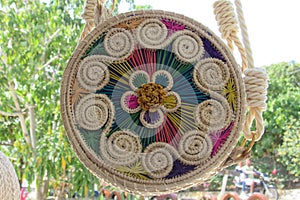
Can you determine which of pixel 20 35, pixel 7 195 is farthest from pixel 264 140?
pixel 7 195

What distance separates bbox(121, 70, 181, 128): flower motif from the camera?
0.53 m

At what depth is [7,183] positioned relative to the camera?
0.71 metres

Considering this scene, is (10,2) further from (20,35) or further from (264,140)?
(264,140)

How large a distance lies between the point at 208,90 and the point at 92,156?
19 cm

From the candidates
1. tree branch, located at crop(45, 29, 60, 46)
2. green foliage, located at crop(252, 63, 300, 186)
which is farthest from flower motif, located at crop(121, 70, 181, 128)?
green foliage, located at crop(252, 63, 300, 186)

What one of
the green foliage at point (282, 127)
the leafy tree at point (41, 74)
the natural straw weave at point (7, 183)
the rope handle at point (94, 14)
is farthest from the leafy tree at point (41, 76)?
the green foliage at point (282, 127)

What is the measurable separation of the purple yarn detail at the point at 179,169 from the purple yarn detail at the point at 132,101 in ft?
0.33

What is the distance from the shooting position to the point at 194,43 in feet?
1.77

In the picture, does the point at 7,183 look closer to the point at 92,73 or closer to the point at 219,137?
the point at 92,73

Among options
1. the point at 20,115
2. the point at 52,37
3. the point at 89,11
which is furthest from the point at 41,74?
the point at 89,11

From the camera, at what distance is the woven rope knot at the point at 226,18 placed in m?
0.56

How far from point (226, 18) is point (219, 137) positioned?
0.62ft

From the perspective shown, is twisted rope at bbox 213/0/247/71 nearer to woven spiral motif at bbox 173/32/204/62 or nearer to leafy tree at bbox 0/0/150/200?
woven spiral motif at bbox 173/32/204/62

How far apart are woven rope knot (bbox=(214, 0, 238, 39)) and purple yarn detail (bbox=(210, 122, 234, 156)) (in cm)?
15
